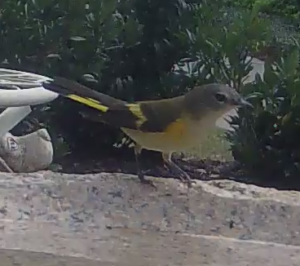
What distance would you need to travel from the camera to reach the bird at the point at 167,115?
309cm

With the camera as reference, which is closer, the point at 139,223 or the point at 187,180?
the point at 139,223

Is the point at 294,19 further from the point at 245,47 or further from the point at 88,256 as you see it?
the point at 88,256

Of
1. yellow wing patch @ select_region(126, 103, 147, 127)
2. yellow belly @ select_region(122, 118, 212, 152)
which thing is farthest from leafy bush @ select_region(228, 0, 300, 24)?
yellow belly @ select_region(122, 118, 212, 152)

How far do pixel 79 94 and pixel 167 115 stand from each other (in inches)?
13.2

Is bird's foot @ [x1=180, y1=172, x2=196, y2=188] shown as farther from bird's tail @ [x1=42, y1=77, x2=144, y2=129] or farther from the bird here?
bird's tail @ [x1=42, y1=77, x2=144, y2=129]

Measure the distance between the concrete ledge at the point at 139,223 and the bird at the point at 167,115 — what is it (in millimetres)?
265

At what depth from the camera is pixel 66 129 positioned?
217 inches

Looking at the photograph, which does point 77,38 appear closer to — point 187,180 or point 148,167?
point 148,167

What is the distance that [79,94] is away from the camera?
3.16 meters

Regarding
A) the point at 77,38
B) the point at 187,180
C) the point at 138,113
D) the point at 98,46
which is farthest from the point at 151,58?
the point at 187,180

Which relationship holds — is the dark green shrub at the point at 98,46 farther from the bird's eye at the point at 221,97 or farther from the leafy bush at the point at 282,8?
the leafy bush at the point at 282,8

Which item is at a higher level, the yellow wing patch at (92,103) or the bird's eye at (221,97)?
the bird's eye at (221,97)

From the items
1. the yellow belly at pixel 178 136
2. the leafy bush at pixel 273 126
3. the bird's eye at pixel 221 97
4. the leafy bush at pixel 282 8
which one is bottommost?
the leafy bush at pixel 282 8

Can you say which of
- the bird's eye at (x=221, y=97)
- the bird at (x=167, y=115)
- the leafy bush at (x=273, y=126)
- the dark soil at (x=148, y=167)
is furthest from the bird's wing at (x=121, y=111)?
the dark soil at (x=148, y=167)
